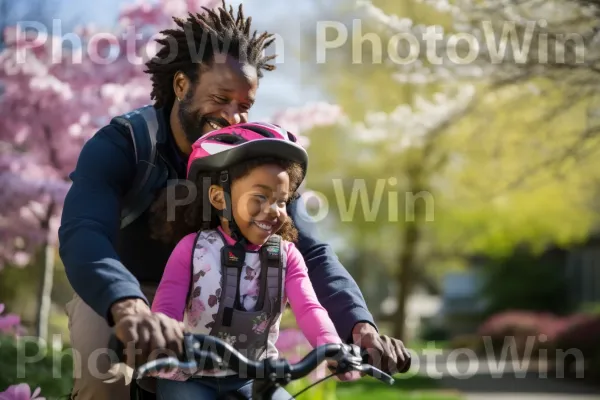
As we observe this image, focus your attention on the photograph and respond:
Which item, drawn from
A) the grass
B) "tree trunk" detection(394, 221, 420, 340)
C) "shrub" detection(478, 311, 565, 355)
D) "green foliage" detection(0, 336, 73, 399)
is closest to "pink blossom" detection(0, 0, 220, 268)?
"green foliage" detection(0, 336, 73, 399)

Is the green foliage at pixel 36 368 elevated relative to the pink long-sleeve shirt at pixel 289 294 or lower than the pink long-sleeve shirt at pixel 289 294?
lower

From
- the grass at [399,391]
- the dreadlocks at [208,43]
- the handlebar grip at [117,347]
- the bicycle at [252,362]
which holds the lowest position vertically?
the grass at [399,391]

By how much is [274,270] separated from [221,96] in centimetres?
78

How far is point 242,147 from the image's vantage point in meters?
2.68

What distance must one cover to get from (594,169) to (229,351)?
595 inches

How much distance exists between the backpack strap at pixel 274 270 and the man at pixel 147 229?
24cm

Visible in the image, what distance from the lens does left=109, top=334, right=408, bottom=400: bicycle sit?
221 cm

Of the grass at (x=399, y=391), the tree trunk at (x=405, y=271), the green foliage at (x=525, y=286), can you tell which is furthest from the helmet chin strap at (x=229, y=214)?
the green foliage at (x=525, y=286)

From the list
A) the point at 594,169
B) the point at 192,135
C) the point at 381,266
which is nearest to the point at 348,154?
the point at 594,169

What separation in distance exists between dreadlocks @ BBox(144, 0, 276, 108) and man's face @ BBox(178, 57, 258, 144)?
0.15 feet

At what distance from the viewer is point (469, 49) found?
7723 millimetres

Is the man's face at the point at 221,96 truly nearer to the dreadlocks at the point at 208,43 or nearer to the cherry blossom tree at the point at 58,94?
the dreadlocks at the point at 208,43

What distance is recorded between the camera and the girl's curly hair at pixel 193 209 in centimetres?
274

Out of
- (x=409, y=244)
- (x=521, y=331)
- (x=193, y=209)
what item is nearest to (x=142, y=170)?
(x=193, y=209)
